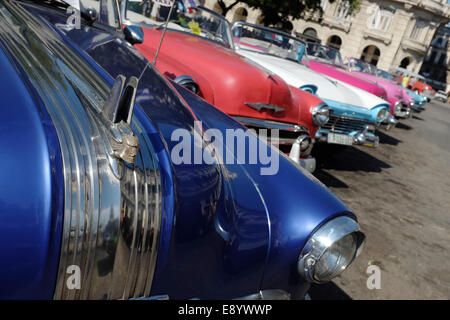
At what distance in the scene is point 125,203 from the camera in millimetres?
877

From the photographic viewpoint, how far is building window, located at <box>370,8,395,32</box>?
118ft

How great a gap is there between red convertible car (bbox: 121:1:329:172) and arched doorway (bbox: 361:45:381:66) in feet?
129

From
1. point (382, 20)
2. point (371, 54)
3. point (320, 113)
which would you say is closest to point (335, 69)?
point (320, 113)

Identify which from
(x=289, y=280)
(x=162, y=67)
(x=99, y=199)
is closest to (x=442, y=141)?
(x=162, y=67)

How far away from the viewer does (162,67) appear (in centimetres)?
286

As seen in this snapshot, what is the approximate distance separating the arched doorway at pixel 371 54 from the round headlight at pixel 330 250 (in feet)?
137

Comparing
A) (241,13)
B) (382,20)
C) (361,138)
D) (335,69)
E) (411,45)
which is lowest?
(361,138)

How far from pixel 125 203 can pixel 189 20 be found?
3702 millimetres

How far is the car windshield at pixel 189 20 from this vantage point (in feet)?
12.2

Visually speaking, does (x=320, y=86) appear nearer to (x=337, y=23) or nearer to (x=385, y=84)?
(x=385, y=84)

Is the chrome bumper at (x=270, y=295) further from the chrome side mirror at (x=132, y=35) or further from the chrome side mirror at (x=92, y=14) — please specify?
the chrome side mirror at (x=132, y=35)

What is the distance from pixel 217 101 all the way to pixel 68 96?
2076mm

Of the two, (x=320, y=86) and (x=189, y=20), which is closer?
(x=189, y=20)

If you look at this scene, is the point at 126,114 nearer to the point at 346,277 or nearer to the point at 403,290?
the point at 346,277
